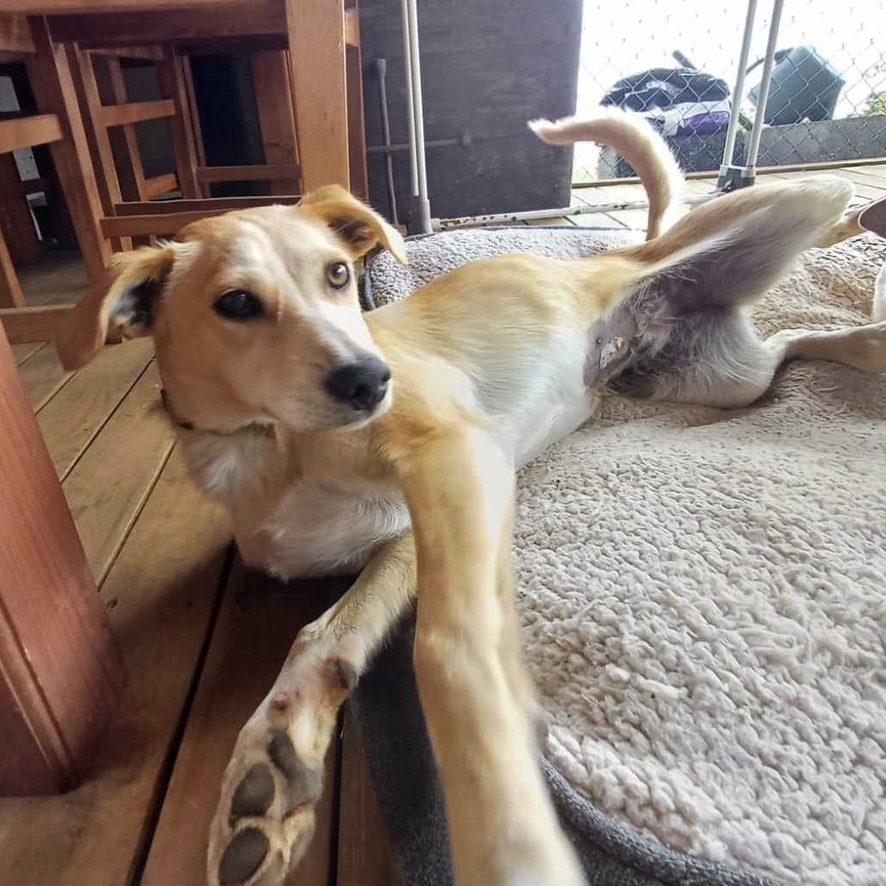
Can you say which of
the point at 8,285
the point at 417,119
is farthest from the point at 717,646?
the point at 417,119

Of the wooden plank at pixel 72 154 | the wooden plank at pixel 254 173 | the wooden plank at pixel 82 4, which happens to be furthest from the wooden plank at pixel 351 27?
the wooden plank at pixel 82 4

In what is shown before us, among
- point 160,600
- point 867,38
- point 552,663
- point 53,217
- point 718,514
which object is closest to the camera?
point 552,663

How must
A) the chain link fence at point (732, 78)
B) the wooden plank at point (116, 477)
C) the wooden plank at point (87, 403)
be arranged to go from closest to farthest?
the wooden plank at point (116, 477) → the wooden plank at point (87, 403) → the chain link fence at point (732, 78)

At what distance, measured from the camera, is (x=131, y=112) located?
2.41m

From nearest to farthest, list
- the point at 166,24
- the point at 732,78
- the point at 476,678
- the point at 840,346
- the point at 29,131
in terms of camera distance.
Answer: the point at 476,678 → the point at 840,346 → the point at 166,24 → the point at 29,131 → the point at 732,78

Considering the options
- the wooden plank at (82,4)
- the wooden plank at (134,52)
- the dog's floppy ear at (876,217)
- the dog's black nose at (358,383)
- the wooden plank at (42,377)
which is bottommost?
the wooden plank at (42,377)

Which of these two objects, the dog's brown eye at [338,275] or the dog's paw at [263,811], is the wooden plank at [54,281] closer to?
the dog's brown eye at [338,275]

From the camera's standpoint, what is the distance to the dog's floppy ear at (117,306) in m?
0.83

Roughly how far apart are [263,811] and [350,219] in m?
0.77

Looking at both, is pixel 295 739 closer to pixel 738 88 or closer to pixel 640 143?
pixel 640 143

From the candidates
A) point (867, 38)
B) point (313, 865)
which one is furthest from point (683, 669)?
point (867, 38)

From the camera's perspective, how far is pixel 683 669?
2.36 ft

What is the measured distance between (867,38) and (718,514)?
4.28m

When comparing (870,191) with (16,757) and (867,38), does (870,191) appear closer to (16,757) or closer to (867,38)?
(867,38)
